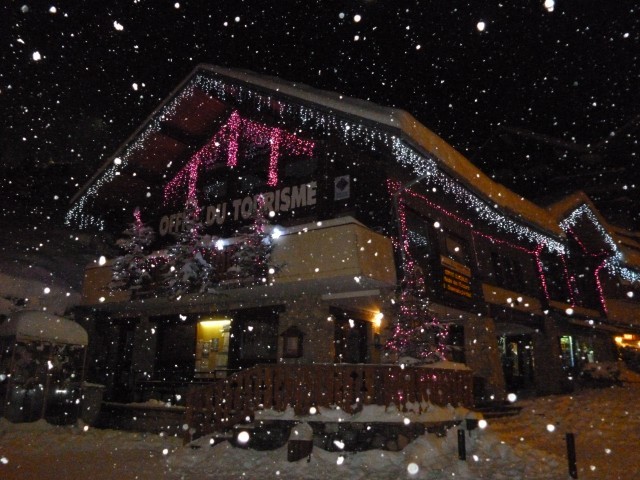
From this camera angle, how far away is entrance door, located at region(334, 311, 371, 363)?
14.0 meters

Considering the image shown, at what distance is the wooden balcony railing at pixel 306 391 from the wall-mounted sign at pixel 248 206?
5820 mm

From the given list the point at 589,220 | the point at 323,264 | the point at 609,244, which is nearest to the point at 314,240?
the point at 323,264

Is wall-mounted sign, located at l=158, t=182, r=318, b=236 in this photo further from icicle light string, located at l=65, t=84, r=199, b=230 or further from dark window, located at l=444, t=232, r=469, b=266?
dark window, located at l=444, t=232, r=469, b=266

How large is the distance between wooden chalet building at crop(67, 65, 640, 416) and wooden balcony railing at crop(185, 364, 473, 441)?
48.6 inches

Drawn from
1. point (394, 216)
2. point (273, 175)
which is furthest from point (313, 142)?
point (394, 216)

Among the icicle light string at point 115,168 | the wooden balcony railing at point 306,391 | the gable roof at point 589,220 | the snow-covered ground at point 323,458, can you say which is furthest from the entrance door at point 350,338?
the gable roof at point 589,220

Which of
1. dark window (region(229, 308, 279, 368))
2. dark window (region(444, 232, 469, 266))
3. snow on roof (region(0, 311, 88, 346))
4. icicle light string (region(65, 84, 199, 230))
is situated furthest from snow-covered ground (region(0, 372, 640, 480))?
icicle light string (region(65, 84, 199, 230))

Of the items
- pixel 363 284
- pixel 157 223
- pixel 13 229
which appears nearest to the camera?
pixel 363 284

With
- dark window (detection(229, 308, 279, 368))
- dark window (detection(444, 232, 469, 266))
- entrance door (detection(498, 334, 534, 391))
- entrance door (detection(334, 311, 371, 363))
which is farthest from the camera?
entrance door (detection(498, 334, 534, 391))

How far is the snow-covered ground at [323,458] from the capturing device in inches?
315

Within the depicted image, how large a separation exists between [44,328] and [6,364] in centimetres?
134

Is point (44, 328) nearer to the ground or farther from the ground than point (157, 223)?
nearer to the ground

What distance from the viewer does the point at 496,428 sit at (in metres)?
11.9

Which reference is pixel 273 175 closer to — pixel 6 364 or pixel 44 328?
pixel 44 328
